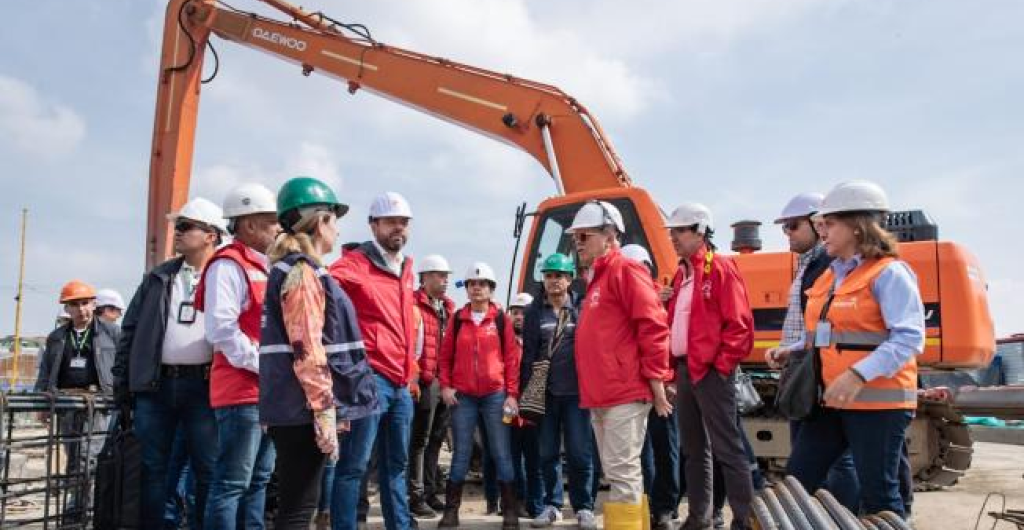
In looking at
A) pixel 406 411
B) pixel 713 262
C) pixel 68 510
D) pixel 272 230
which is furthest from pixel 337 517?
pixel 713 262

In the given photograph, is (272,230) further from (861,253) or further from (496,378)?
(861,253)

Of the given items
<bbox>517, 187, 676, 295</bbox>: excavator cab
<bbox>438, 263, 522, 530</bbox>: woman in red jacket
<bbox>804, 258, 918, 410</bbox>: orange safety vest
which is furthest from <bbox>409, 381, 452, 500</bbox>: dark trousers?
<bbox>804, 258, 918, 410</bbox>: orange safety vest

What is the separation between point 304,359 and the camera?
2.98 metres

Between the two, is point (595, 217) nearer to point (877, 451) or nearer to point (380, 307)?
point (380, 307)

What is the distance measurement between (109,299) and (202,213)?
3.20m

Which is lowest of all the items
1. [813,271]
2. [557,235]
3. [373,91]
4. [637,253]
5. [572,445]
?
[572,445]

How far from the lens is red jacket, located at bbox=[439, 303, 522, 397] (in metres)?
5.73

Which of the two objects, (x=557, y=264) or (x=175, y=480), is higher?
(x=557, y=264)

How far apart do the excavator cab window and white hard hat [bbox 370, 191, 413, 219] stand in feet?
8.93

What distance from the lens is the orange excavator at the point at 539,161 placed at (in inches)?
246

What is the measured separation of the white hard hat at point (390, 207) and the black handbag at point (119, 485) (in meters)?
1.80

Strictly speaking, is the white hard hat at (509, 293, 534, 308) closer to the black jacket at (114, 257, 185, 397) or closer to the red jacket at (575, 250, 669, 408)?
the red jacket at (575, 250, 669, 408)

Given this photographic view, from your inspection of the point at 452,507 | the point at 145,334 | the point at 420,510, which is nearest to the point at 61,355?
the point at 145,334

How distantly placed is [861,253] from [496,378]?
3.00m
